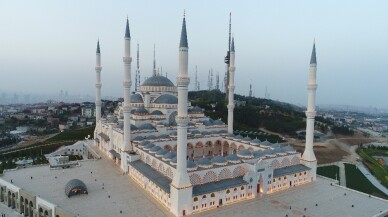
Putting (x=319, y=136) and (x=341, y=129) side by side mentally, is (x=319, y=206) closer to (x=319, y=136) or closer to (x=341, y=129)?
(x=319, y=136)

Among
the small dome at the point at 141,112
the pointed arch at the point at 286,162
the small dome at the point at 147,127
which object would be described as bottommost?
the pointed arch at the point at 286,162

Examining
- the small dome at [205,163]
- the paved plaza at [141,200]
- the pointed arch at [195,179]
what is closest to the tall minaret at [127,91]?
the paved plaza at [141,200]

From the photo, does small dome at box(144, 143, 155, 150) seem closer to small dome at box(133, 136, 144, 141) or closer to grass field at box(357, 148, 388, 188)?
small dome at box(133, 136, 144, 141)

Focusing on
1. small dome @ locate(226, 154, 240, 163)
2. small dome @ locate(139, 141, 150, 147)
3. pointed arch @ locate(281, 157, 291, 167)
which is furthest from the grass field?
small dome @ locate(139, 141, 150, 147)

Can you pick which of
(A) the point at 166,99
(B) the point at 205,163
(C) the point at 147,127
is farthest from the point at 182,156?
(A) the point at 166,99

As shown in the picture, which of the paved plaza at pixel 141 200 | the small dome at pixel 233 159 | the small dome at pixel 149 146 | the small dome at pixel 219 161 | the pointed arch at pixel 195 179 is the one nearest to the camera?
the paved plaza at pixel 141 200

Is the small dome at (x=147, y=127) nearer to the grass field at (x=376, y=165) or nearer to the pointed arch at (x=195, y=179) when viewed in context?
the pointed arch at (x=195, y=179)
